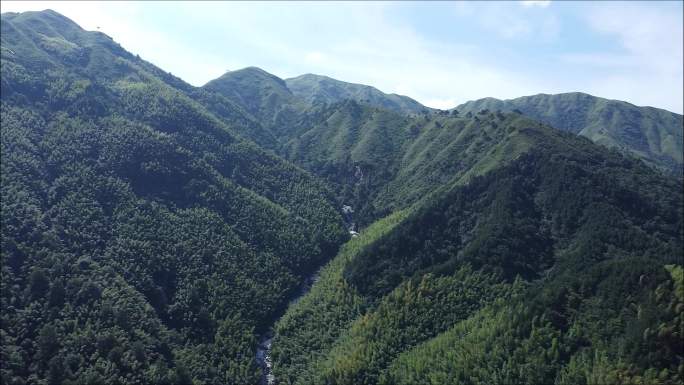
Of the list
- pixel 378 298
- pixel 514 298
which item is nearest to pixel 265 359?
pixel 378 298

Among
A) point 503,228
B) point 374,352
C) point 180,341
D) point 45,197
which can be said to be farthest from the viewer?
point 45,197

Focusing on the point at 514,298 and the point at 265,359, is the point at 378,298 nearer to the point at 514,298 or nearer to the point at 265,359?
the point at 265,359

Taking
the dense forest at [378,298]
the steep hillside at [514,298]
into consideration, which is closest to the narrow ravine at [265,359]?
the dense forest at [378,298]

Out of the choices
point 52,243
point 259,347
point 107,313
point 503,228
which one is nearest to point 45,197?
point 52,243

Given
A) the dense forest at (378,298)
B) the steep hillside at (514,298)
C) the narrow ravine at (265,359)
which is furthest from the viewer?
the narrow ravine at (265,359)

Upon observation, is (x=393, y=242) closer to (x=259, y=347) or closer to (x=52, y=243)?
(x=259, y=347)

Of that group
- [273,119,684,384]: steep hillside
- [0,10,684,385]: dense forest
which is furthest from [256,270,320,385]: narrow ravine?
[273,119,684,384]: steep hillside

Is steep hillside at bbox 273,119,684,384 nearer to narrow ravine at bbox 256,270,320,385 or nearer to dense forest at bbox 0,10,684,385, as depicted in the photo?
dense forest at bbox 0,10,684,385

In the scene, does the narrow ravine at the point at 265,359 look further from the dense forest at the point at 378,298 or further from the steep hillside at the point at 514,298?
the steep hillside at the point at 514,298
